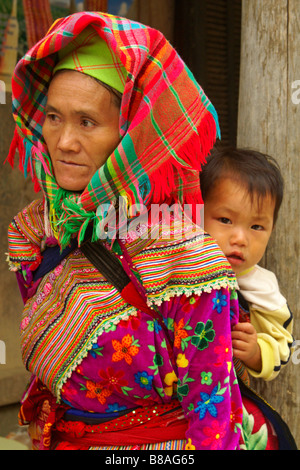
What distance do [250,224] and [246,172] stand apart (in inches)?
7.8

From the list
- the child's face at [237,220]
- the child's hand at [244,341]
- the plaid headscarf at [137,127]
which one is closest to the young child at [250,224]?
the child's face at [237,220]

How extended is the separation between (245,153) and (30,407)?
4.07 feet

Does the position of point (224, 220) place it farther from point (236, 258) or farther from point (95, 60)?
point (95, 60)

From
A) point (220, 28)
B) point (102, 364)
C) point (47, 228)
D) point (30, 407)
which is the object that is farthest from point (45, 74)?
point (220, 28)

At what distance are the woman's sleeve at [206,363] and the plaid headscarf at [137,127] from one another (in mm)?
353

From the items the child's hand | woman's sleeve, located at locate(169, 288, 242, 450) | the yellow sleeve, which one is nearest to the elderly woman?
woman's sleeve, located at locate(169, 288, 242, 450)

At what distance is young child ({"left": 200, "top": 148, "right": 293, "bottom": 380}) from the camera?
210 cm

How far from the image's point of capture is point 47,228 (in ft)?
6.15

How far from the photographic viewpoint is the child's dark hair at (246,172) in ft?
6.93

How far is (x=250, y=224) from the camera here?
215 cm

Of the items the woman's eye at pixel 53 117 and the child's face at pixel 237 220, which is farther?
the child's face at pixel 237 220

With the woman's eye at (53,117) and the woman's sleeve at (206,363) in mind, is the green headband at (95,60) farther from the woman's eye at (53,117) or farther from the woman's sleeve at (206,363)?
the woman's sleeve at (206,363)

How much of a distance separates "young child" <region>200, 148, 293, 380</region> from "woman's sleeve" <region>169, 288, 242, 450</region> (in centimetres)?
39

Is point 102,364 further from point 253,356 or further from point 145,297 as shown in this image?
point 253,356
